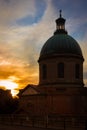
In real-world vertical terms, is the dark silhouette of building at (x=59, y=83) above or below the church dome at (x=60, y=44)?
below

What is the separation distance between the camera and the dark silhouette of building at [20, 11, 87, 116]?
51.7 metres

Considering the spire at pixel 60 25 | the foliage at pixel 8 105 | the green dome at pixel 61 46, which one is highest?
the spire at pixel 60 25

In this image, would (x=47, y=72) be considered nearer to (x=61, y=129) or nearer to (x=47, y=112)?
(x=47, y=112)

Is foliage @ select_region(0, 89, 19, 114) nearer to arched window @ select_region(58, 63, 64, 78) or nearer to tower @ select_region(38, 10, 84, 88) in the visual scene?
tower @ select_region(38, 10, 84, 88)

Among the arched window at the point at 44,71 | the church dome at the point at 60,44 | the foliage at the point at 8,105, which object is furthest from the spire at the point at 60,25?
the foliage at the point at 8,105

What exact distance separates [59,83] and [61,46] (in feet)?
19.9

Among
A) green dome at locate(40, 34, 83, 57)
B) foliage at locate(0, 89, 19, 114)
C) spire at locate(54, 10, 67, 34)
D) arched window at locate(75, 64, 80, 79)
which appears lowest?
foliage at locate(0, 89, 19, 114)

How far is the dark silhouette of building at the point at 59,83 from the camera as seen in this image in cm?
5166

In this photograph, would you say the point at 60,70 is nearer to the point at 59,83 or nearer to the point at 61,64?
A: the point at 61,64

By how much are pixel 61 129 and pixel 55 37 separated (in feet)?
88.2

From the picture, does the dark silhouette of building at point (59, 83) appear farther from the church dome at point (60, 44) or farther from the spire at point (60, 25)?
the spire at point (60, 25)

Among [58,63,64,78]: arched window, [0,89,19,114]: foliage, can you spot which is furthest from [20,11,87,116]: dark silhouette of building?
[0,89,19,114]: foliage

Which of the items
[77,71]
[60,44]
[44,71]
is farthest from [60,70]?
[60,44]

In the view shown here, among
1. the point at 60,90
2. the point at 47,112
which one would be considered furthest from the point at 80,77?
the point at 47,112
